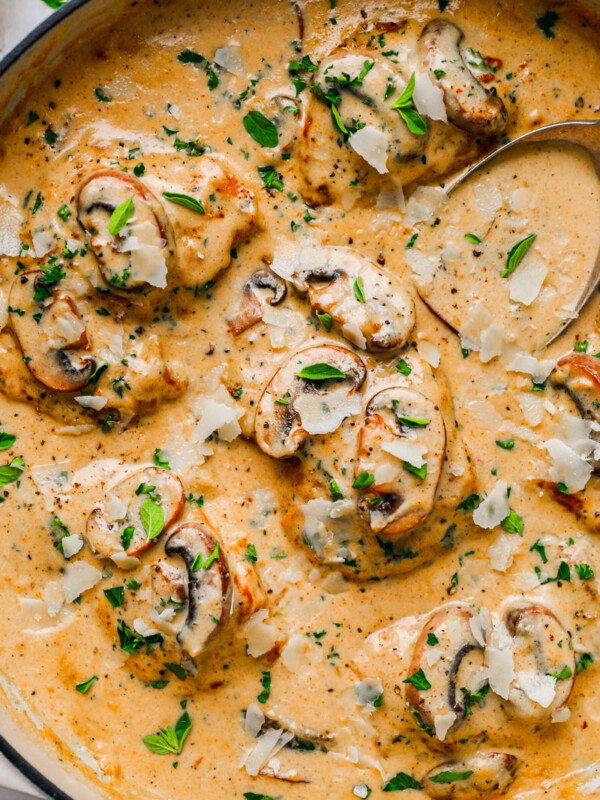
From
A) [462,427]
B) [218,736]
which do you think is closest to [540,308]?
[462,427]

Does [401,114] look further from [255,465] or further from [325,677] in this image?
[325,677]

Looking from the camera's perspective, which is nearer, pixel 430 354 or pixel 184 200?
pixel 184 200

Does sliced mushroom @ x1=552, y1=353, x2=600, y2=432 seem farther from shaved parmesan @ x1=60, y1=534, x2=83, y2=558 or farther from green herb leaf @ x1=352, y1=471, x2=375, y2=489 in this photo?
shaved parmesan @ x1=60, y1=534, x2=83, y2=558

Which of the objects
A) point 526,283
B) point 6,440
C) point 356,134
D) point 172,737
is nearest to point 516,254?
point 526,283

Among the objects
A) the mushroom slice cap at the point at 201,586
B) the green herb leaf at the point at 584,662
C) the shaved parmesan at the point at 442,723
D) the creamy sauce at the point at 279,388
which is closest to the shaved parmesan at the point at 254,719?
the creamy sauce at the point at 279,388

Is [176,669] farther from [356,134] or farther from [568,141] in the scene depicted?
[568,141]

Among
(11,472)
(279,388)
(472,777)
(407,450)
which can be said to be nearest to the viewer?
(407,450)
